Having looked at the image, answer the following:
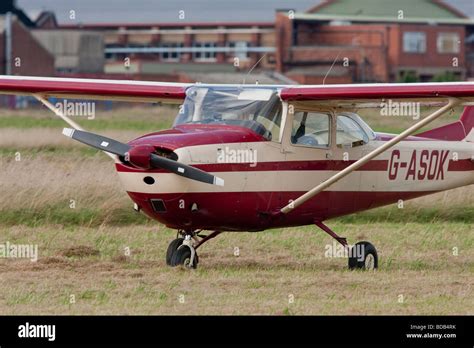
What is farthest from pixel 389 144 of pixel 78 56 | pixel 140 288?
pixel 78 56

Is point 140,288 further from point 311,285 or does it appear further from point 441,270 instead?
point 441,270

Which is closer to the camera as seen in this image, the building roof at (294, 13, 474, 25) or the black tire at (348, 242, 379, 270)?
the black tire at (348, 242, 379, 270)

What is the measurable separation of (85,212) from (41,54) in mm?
62368

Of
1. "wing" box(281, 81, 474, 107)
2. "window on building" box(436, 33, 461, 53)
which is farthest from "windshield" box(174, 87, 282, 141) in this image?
"window on building" box(436, 33, 461, 53)

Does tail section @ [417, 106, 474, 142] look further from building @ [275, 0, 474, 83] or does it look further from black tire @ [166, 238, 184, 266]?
building @ [275, 0, 474, 83]

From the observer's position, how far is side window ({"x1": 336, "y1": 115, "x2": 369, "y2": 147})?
13.5 metres

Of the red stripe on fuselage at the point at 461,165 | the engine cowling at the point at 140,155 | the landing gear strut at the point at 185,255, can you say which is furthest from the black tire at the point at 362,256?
the engine cowling at the point at 140,155

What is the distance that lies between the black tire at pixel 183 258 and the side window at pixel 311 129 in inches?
65.8

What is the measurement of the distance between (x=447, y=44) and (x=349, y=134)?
70261 millimetres

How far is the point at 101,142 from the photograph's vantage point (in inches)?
465

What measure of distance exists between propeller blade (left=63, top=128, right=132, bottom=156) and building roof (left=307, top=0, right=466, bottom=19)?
3029 inches

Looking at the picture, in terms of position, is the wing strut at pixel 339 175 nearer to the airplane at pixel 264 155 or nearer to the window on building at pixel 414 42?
the airplane at pixel 264 155

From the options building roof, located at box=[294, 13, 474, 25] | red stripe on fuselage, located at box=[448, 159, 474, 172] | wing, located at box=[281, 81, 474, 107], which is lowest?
red stripe on fuselage, located at box=[448, 159, 474, 172]

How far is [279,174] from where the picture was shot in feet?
41.8
